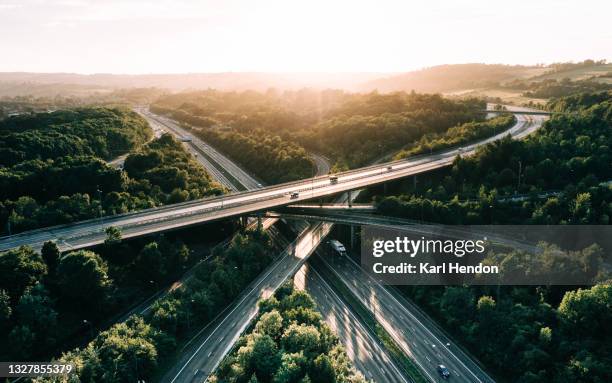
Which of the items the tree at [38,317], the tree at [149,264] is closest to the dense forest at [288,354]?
the tree at [149,264]

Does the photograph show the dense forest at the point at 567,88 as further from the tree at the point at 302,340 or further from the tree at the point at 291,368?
the tree at the point at 291,368

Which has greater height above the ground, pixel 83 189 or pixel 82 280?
pixel 83 189

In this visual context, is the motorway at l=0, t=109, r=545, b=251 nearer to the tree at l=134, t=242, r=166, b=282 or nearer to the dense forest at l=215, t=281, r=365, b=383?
the tree at l=134, t=242, r=166, b=282

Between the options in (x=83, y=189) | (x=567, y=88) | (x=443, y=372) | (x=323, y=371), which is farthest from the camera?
(x=567, y=88)

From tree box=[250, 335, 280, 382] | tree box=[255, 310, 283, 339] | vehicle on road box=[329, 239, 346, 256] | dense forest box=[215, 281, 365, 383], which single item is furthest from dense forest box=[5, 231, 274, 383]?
vehicle on road box=[329, 239, 346, 256]

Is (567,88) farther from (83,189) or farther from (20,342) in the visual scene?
(20,342)

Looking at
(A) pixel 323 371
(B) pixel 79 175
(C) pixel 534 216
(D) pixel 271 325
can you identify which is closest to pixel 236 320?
(D) pixel 271 325

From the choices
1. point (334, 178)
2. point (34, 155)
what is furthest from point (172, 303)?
point (34, 155)
